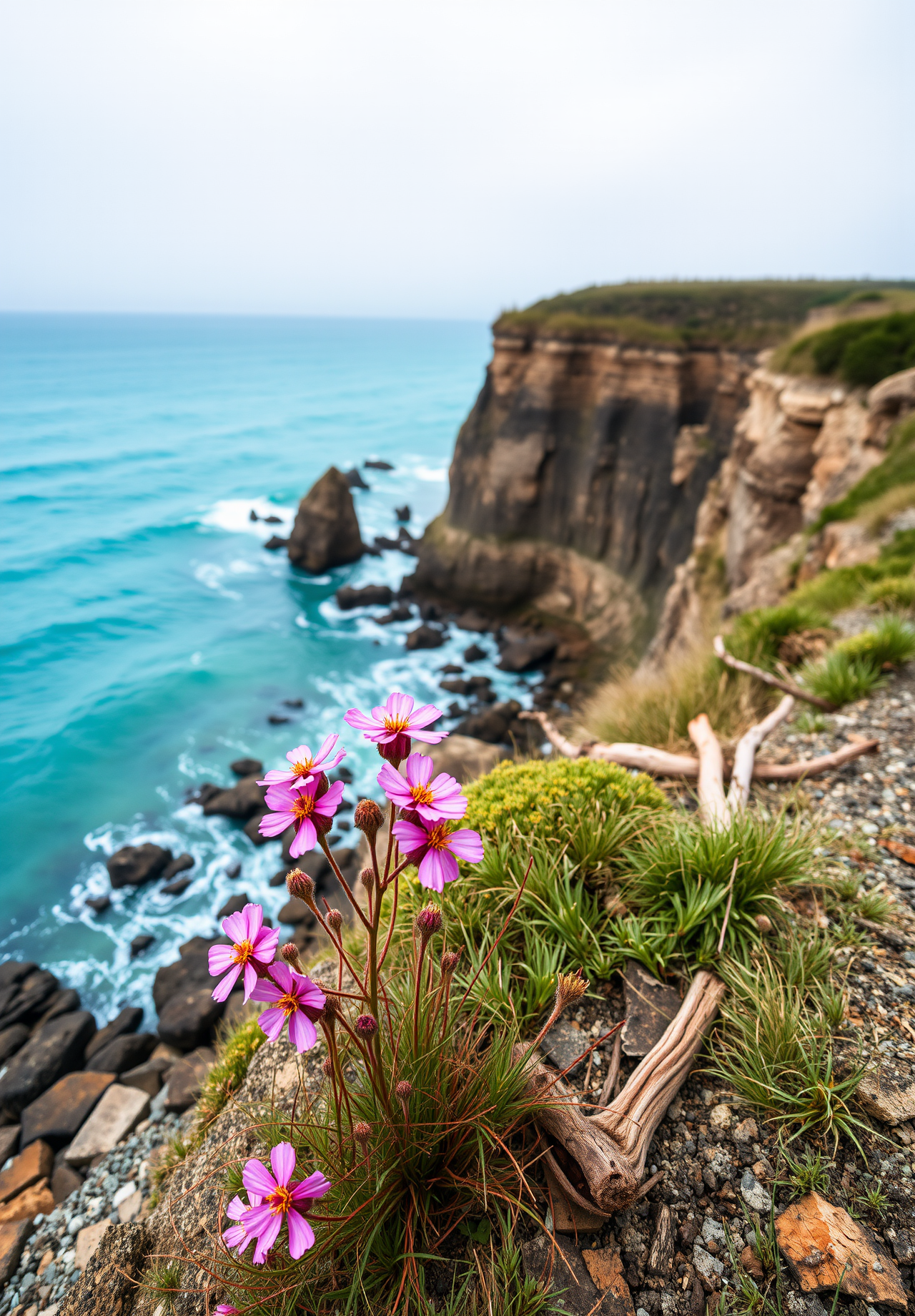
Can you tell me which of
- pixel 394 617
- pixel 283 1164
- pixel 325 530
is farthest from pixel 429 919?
pixel 325 530

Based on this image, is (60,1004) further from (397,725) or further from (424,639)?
(424,639)

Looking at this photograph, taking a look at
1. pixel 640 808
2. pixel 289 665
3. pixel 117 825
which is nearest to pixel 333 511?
pixel 289 665

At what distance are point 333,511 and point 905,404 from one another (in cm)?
3203

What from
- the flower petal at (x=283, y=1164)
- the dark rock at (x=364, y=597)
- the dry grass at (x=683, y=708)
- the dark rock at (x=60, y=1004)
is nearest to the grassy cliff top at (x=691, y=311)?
the dark rock at (x=364, y=597)

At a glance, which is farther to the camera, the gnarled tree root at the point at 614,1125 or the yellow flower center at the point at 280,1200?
the gnarled tree root at the point at 614,1125

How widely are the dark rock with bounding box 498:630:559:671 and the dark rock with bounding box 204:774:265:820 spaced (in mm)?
13344

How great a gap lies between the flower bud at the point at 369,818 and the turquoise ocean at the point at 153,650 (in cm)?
1469

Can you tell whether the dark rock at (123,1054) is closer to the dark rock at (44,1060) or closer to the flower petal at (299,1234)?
the dark rock at (44,1060)

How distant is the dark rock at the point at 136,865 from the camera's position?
53.7 ft

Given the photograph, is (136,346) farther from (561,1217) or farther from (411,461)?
(561,1217)

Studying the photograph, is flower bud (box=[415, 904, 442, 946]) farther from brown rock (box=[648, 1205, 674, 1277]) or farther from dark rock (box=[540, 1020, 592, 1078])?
brown rock (box=[648, 1205, 674, 1277])

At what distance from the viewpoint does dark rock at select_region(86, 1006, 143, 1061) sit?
36.6 feet

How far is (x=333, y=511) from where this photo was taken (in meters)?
39.0

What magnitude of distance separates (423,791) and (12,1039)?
14.6 m
